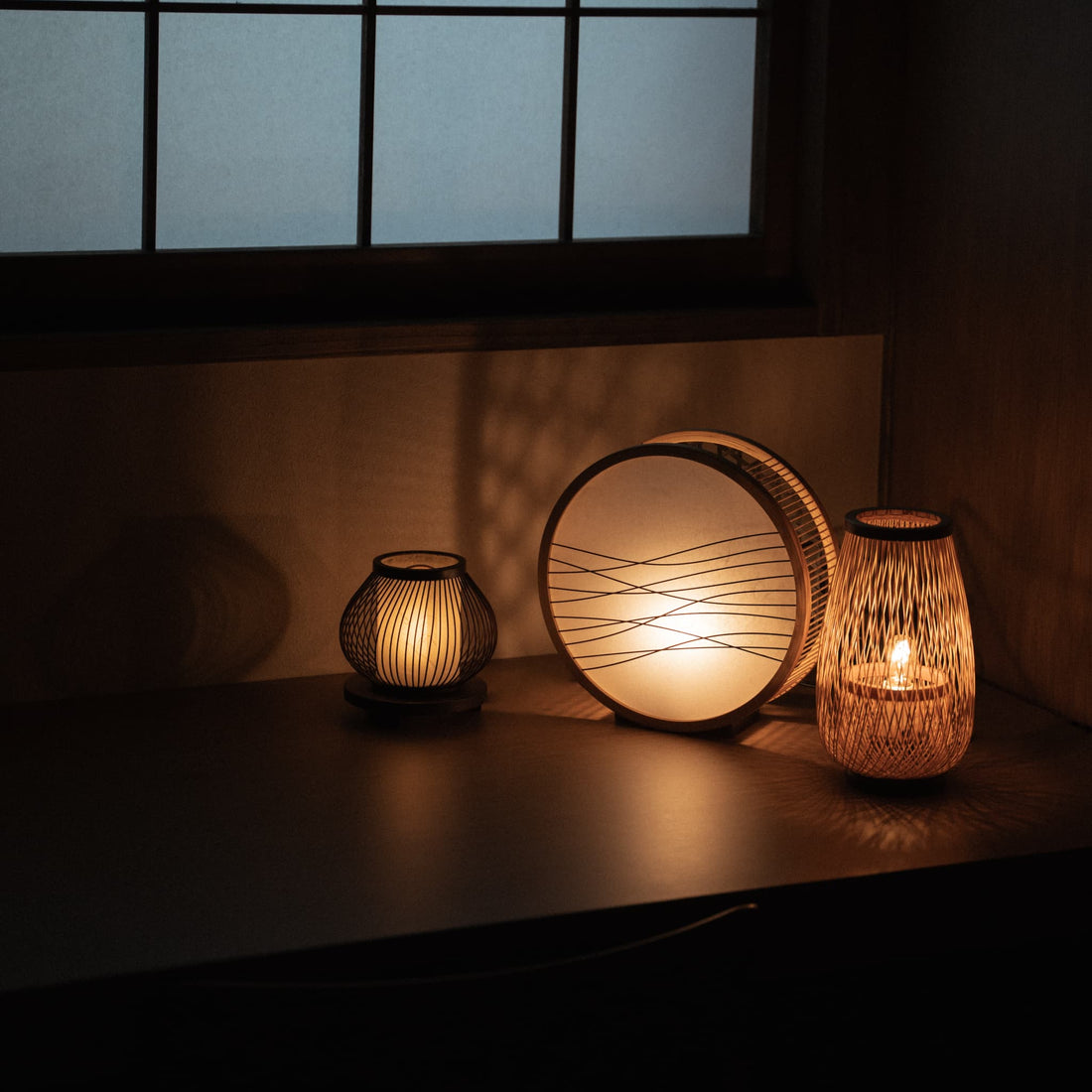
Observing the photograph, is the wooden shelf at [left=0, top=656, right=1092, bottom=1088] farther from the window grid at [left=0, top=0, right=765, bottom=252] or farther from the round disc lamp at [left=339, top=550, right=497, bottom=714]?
the window grid at [left=0, top=0, right=765, bottom=252]

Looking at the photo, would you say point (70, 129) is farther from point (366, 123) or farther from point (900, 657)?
point (900, 657)

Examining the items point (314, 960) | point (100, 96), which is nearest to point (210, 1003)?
point (314, 960)

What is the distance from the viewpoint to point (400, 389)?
179 centimetres

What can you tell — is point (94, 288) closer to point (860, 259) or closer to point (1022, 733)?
point (860, 259)

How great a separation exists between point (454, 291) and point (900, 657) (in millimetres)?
702

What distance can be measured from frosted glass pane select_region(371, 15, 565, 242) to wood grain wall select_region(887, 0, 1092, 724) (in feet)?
1.45

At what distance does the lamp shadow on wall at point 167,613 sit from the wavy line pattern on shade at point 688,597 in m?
0.37

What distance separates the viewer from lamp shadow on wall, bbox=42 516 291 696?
1.71m

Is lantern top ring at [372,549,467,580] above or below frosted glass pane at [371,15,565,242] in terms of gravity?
below

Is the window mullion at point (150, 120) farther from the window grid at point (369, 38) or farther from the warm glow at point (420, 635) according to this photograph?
the warm glow at point (420, 635)

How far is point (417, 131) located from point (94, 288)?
418 millimetres

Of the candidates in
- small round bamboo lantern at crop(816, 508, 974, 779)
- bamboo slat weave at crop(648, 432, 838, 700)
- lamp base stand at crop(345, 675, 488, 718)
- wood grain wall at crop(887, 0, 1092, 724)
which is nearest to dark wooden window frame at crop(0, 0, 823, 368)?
wood grain wall at crop(887, 0, 1092, 724)

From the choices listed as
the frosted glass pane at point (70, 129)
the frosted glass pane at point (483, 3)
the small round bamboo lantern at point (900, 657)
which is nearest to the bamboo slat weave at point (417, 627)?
the small round bamboo lantern at point (900, 657)

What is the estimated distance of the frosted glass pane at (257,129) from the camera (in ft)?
5.63
